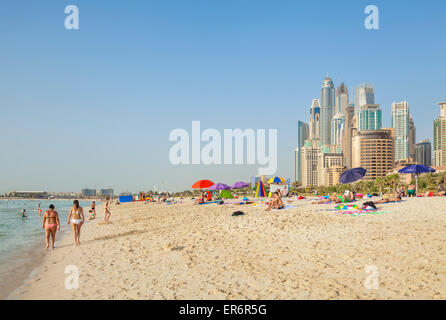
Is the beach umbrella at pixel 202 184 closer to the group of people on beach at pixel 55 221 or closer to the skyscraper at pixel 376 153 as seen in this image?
the group of people on beach at pixel 55 221

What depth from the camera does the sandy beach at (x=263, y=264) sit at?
4.95 metres

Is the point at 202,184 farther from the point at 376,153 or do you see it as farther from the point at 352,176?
the point at 376,153

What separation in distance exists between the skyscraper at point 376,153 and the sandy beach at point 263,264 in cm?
16444

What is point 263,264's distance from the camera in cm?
646

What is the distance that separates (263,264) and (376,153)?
174 meters

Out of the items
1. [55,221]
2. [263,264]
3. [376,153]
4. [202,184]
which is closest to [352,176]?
[202,184]

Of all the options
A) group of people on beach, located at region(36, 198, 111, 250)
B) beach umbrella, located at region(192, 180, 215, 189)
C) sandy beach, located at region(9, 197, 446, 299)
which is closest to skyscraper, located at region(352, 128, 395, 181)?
beach umbrella, located at region(192, 180, 215, 189)

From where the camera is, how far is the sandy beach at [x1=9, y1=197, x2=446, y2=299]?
16.2 feet

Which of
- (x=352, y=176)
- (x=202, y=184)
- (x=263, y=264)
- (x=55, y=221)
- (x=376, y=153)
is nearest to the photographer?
(x=263, y=264)

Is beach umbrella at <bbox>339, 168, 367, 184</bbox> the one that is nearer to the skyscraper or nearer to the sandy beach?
the sandy beach

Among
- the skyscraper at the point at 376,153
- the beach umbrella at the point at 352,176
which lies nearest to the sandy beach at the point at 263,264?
the beach umbrella at the point at 352,176

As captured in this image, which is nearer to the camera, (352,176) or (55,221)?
(55,221)
